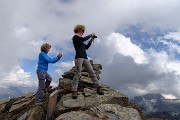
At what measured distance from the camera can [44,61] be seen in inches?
768

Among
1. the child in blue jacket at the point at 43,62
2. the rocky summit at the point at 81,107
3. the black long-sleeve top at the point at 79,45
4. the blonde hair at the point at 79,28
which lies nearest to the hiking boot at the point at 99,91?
the rocky summit at the point at 81,107

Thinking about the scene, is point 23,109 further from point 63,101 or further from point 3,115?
point 63,101

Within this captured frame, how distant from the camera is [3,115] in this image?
23109 millimetres

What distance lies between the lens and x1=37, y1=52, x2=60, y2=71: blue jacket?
63.2ft

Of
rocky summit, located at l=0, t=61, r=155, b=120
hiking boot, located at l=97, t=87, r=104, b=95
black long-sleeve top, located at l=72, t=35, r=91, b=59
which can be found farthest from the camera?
hiking boot, located at l=97, t=87, r=104, b=95

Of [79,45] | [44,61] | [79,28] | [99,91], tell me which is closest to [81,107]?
[99,91]

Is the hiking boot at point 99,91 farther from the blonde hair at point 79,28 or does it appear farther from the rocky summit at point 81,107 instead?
the blonde hair at point 79,28

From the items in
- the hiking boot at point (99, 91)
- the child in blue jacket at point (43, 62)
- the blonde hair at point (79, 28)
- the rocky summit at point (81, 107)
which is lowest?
the rocky summit at point (81, 107)

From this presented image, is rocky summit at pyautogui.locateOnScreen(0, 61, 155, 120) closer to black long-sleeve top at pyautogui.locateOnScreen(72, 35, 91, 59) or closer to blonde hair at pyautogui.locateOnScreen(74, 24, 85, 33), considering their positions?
black long-sleeve top at pyautogui.locateOnScreen(72, 35, 91, 59)

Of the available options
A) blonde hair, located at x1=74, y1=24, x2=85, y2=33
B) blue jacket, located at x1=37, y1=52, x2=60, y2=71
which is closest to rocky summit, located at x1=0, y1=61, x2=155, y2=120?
blue jacket, located at x1=37, y1=52, x2=60, y2=71

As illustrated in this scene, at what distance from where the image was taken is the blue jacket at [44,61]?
19.3 meters

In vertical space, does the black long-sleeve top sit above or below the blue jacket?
above

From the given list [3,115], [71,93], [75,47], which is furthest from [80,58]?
[3,115]

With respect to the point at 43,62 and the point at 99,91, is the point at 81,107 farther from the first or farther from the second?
the point at 43,62
